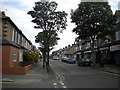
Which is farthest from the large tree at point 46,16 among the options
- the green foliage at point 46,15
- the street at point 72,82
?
the street at point 72,82

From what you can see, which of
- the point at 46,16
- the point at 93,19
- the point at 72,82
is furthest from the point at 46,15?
the point at 72,82

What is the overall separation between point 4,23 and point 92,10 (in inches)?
529

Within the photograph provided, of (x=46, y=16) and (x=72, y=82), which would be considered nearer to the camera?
(x=72, y=82)

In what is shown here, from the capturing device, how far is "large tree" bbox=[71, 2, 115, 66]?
97.8 ft

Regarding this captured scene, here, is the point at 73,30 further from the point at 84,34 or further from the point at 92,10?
the point at 92,10

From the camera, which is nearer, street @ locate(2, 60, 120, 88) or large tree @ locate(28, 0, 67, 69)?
street @ locate(2, 60, 120, 88)

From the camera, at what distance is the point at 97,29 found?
30.8 metres

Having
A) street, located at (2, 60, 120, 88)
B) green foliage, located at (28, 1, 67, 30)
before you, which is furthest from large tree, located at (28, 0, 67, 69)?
street, located at (2, 60, 120, 88)

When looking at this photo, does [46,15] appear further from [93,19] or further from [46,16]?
[93,19]

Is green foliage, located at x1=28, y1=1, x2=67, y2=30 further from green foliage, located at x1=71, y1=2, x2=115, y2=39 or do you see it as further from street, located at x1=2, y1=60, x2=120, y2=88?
street, located at x1=2, y1=60, x2=120, y2=88

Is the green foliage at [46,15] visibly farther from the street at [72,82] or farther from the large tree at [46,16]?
the street at [72,82]

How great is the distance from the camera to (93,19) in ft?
97.6

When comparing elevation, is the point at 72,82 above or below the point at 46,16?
below

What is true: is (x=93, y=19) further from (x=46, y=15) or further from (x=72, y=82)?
(x=72, y=82)
